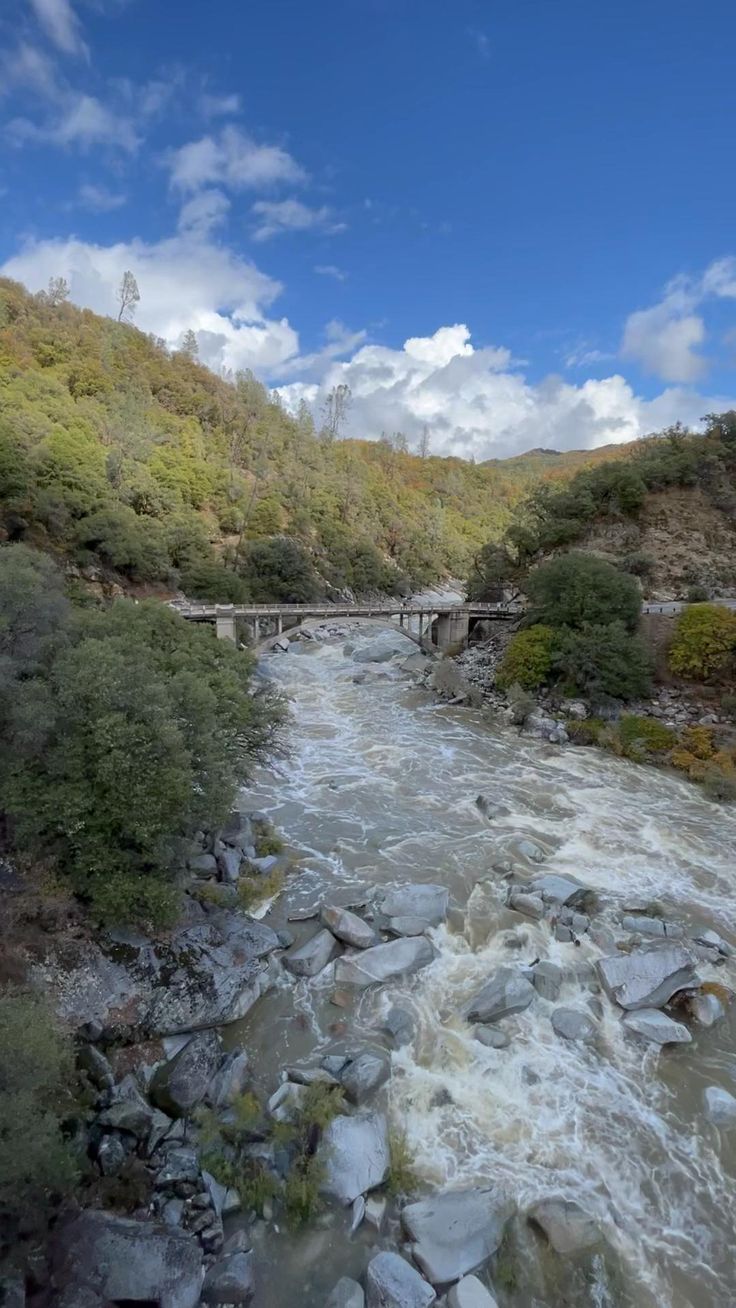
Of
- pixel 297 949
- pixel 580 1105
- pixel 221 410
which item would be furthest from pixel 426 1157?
pixel 221 410

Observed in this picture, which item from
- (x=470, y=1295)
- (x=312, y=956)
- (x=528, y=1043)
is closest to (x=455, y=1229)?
(x=470, y=1295)

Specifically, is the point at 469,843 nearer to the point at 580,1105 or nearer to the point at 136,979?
the point at 580,1105

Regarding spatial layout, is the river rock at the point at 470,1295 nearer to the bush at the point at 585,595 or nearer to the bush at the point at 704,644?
the bush at the point at 704,644

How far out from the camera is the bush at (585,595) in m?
28.1

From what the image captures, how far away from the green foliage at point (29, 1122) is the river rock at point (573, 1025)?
7281 mm

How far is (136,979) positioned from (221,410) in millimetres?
72649

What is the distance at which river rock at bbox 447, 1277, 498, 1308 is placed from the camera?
5.89 metres

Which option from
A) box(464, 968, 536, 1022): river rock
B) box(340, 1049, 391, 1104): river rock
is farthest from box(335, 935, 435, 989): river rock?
box(340, 1049, 391, 1104): river rock

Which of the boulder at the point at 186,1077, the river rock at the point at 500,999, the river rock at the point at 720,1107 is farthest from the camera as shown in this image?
the river rock at the point at 500,999

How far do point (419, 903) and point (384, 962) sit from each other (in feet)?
5.99

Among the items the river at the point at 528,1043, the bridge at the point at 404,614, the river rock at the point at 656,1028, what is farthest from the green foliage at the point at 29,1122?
the bridge at the point at 404,614

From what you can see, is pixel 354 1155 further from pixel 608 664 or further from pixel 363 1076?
pixel 608 664

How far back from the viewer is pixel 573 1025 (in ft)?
31.0

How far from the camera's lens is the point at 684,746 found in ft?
74.1
